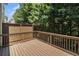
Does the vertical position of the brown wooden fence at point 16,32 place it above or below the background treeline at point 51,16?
below

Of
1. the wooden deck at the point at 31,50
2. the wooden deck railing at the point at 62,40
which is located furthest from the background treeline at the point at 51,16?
the wooden deck at the point at 31,50

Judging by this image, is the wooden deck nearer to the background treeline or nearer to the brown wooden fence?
the brown wooden fence

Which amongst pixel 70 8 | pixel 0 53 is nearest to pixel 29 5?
pixel 70 8

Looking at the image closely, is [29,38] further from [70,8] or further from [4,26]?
[70,8]

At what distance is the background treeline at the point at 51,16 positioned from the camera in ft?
12.9

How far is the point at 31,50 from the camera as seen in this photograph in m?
3.99

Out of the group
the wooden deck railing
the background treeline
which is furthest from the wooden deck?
the background treeline

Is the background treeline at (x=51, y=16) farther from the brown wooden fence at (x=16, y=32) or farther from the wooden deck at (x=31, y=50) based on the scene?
the wooden deck at (x=31, y=50)

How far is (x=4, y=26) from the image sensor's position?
4020mm

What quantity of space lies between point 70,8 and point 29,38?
35.0 inches

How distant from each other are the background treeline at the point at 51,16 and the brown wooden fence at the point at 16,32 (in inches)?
4.1

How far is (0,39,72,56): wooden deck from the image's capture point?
13.1 ft

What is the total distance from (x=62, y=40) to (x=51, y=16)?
467 millimetres

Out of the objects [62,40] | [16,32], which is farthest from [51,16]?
[16,32]
